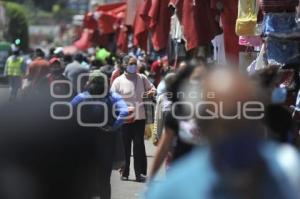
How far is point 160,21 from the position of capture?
43.1 ft

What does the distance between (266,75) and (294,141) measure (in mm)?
830

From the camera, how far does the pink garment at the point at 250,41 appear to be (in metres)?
9.51

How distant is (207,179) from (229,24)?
670cm

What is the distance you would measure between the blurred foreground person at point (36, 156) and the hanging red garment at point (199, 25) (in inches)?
225

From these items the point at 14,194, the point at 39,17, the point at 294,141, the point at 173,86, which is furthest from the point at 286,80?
the point at 39,17

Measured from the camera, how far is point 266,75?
581 centimetres

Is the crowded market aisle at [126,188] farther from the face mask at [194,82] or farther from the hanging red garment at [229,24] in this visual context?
the face mask at [194,82]

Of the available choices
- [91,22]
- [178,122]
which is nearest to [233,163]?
[178,122]

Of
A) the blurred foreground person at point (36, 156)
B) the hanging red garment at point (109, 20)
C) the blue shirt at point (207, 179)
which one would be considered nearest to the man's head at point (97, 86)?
the blurred foreground person at point (36, 156)

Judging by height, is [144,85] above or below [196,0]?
below

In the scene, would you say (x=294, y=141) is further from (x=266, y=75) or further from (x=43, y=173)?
(x=43, y=173)

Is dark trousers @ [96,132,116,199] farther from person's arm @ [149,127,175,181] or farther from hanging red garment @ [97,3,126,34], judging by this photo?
hanging red garment @ [97,3,126,34]

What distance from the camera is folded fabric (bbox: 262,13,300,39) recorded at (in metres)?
8.56

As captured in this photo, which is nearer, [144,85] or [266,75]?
[266,75]
